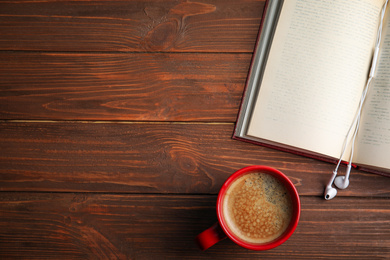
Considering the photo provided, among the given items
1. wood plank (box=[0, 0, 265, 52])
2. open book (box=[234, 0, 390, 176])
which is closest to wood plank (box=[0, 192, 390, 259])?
open book (box=[234, 0, 390, 176])

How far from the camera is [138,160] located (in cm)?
66

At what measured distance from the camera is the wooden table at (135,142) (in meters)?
0.65

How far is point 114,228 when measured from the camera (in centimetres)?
65

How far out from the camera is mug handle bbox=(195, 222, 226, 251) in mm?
549

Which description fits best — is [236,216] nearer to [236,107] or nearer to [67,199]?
[236,107]

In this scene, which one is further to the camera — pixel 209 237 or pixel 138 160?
pixel 138 160

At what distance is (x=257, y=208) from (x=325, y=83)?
278 mm

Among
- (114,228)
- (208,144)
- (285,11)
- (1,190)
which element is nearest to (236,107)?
(208,144)

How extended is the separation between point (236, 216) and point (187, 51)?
348 millimetres

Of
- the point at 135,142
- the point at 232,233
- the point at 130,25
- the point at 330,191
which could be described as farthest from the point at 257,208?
the point at 130,25

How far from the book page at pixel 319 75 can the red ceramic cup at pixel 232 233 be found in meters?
0.10

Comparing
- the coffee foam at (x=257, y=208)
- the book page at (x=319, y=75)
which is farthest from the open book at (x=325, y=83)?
the coffee foam at (x=257, y=208)

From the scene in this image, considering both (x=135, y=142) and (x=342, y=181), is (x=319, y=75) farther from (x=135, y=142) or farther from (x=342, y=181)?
(x=135, y=142)

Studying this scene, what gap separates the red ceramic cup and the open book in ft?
0.32
